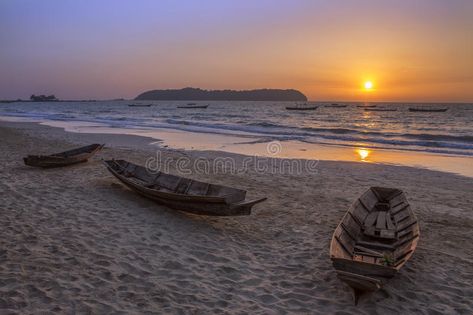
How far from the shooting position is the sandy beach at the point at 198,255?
462 cm

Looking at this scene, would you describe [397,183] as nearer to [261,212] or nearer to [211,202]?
[261,212]

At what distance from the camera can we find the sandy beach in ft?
15.1

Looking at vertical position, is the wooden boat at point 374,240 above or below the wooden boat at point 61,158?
below

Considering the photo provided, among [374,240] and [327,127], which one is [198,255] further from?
[327,127]

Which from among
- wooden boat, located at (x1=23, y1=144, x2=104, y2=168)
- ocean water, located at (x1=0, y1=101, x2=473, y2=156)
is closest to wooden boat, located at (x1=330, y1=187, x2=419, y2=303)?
wooden boat, located at (x1=23, y1=144, x2=104, y2=168)

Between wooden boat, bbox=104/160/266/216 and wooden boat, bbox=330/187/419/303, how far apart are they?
189 cm

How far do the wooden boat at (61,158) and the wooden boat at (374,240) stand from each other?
10096 millimetres

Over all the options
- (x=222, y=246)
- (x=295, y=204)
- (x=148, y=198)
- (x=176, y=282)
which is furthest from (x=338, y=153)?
(x=176, y=282)

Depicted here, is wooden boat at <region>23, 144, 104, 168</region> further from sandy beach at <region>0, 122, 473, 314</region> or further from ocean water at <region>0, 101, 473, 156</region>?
ocean water at <region>0, 101, 473, 156</region>

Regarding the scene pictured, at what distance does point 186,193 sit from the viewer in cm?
874

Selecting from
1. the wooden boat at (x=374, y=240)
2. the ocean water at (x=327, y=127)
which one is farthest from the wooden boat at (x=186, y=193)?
the ocean water at (x=327, y=127)

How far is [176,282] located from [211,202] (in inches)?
90.9

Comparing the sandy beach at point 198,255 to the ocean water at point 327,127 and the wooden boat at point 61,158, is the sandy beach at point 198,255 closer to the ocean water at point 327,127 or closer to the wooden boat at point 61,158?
the wooden boat at point 61,158

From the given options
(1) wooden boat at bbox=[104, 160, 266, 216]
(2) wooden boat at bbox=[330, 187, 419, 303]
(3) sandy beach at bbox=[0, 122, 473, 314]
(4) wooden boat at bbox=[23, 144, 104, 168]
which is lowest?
(3) sandy beach at bbox=[0, 122, 473, 314]
